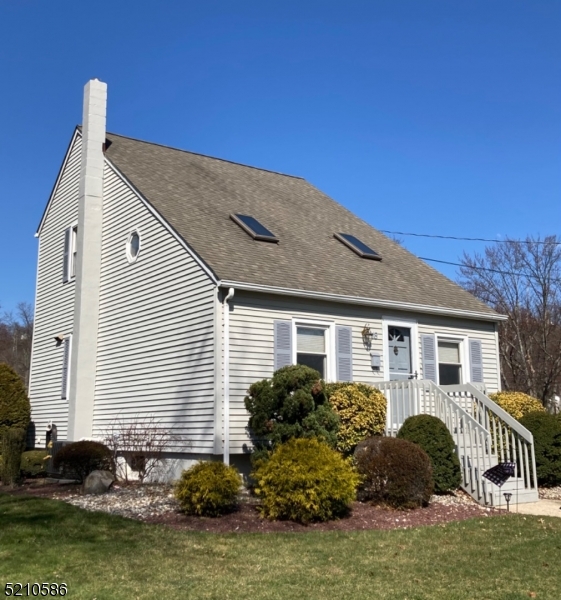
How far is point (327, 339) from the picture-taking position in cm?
1329

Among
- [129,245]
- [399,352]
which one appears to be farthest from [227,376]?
[129,245]

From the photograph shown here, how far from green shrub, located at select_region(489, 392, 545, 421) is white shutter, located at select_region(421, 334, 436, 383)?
1.35 meters

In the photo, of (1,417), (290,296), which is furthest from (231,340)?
(1,417)

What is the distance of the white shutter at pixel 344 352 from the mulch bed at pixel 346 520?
11.3 feet

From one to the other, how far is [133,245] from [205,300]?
3520 millimetres

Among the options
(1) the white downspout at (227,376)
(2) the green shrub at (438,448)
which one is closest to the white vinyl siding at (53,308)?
(1) the white downspout at (227,376)

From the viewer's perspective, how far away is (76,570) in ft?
20.5

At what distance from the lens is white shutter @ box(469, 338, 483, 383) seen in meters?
15.3

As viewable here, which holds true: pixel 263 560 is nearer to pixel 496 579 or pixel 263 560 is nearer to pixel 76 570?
pixel 76 570

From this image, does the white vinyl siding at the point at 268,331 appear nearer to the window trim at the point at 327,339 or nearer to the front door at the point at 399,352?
the window trim at the point at 327,339

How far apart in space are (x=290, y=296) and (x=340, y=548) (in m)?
6.06

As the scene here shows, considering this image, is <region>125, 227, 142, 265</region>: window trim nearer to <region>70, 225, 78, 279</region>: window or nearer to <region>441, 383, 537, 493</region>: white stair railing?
<region>70, 225, 78, 279</region>: window

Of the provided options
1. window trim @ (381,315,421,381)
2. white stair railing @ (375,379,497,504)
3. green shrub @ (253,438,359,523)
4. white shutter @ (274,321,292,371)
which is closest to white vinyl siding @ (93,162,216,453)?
white shutter @ (274,321,292,371)

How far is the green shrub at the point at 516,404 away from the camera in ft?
44.2
